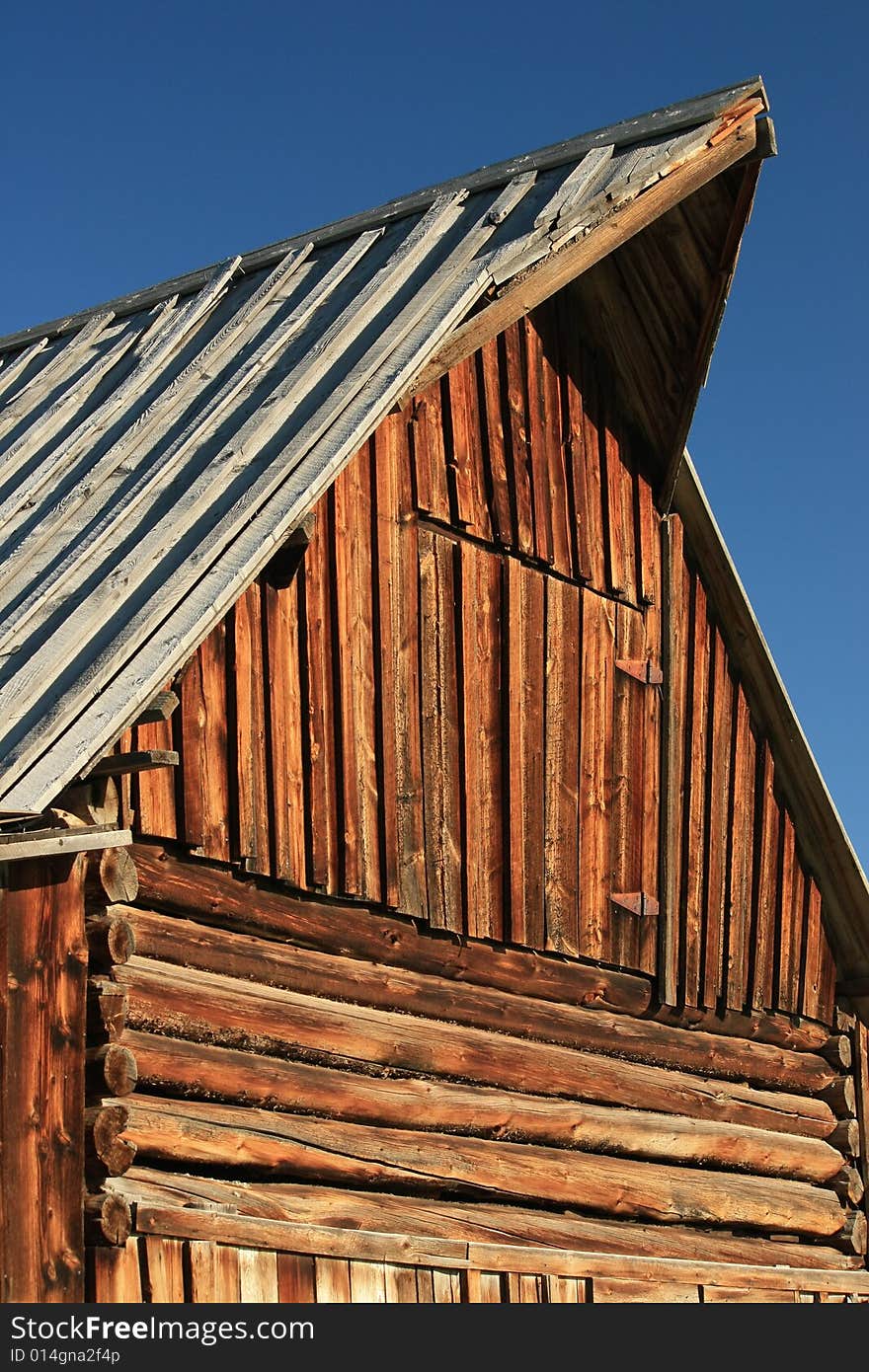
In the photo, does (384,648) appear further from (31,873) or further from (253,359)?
(31,873)

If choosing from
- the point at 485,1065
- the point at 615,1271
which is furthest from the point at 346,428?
the point at 615,1271

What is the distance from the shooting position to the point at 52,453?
31.2ft

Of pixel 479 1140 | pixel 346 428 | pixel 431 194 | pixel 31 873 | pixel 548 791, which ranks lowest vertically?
pixel 479 1140

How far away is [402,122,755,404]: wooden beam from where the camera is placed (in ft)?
32.5

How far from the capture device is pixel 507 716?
1031cm

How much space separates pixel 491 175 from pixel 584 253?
0.96 metres

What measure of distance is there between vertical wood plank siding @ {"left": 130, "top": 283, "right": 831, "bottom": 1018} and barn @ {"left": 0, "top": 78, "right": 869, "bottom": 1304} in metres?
0.03

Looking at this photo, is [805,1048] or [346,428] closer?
[346,428]

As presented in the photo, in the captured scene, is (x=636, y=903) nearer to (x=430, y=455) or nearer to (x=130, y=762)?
(x=430, y=455)

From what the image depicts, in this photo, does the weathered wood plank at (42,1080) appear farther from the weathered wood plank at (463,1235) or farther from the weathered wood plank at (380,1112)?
the weathered wood plank at (463,1235)

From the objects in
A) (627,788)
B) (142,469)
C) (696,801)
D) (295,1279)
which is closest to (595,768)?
(627,788)

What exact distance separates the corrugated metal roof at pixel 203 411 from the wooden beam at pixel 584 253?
19cm
